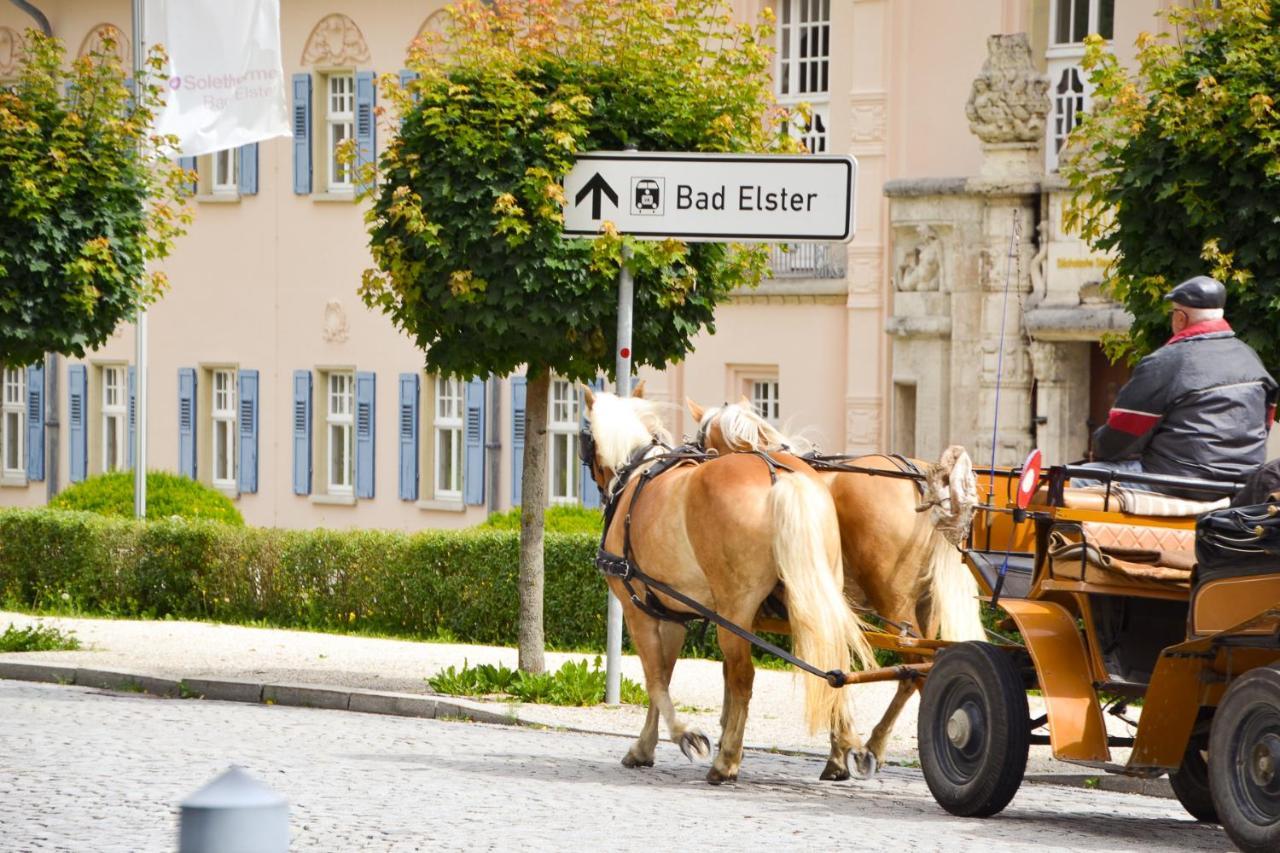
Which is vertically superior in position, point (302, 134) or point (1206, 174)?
point (302, 134)

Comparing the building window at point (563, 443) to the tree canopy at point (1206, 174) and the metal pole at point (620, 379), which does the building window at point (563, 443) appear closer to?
the metal pole at point (620, 379)

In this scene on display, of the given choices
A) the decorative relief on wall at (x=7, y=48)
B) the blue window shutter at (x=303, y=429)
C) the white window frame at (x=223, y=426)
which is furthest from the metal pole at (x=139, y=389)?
the decorative relief on wall at (x=7, y=48)

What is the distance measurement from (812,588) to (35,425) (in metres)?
28.5

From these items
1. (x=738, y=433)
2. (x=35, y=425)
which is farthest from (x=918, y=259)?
(x=35, y=425)

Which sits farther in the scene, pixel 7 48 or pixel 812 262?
pixel 7 48

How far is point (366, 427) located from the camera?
106 feet

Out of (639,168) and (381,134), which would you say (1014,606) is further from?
(381,134)

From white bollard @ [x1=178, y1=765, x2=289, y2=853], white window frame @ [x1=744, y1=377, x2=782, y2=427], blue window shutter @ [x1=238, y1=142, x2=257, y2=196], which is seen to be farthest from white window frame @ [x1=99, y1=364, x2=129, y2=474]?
white bollard @ [x1=178, y1=765, x2=289, y2=853]

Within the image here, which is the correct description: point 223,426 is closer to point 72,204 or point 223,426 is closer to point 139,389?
point 139,389

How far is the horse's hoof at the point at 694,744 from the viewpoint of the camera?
10.4m

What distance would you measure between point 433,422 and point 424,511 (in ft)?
4.14

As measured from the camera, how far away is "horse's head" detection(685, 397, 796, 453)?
35.8 feet

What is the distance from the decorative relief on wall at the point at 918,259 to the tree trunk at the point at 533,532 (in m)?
11.0

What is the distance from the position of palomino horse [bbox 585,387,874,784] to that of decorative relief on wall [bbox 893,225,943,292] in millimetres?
14559
